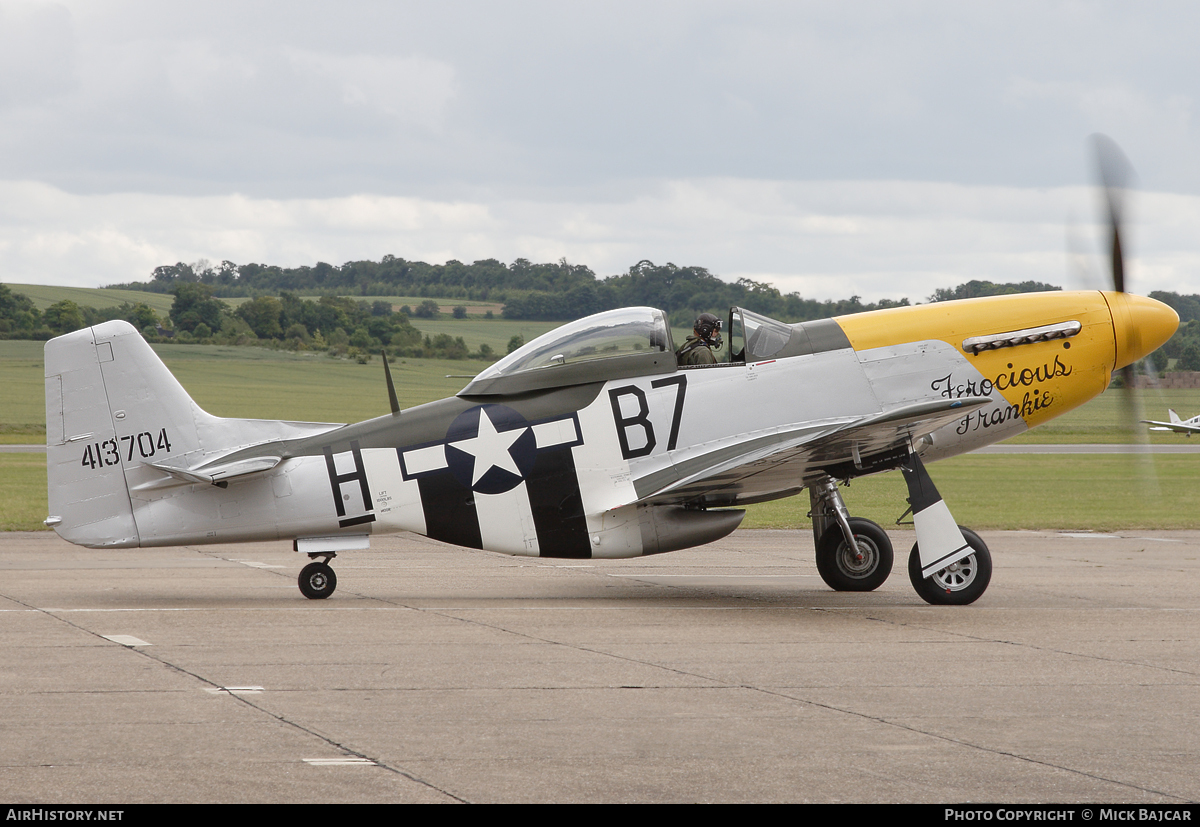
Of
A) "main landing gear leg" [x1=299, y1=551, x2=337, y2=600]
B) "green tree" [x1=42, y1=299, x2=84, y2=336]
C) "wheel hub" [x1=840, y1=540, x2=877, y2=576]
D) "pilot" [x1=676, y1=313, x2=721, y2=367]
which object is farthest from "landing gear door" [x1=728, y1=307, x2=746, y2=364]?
"green tree" [x1=42, y1=299, x2=84, y2=336]

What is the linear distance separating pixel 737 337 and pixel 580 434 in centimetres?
179

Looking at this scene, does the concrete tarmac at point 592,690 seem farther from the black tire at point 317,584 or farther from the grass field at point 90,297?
the grass field at point 90,297

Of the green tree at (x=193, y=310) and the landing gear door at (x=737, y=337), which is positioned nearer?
the landing gear door at (x=737, y=337)

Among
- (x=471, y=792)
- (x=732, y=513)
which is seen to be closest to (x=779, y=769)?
(x=471, y=792)

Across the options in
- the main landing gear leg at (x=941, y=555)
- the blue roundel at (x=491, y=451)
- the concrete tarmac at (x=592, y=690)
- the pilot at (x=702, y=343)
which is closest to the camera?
the concrete tarmac at (x=592, y=690)

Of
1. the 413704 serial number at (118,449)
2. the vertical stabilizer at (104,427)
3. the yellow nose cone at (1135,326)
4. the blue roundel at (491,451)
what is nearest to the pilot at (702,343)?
the blue roundel at (491,451)

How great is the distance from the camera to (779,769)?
5.83 metres

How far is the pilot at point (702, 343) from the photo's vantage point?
1173 centimetres

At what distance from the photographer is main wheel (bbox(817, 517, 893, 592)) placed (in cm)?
1223

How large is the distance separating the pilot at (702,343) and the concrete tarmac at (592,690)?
93.3 inches

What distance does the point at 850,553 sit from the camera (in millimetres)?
12250

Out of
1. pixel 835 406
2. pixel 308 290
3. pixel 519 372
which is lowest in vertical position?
pixel 835 406
